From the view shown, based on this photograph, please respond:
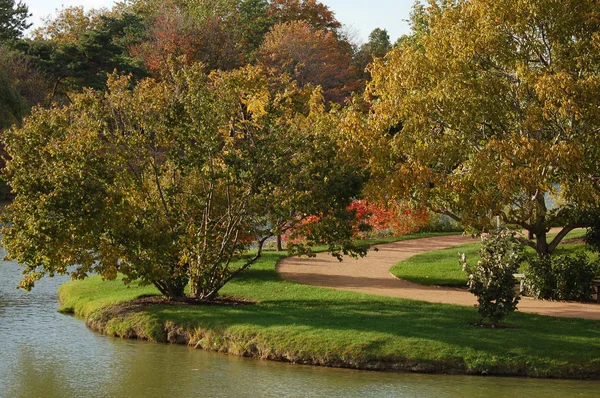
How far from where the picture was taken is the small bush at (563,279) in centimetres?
1897

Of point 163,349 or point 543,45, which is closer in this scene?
point 163,349

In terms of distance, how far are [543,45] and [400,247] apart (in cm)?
1073

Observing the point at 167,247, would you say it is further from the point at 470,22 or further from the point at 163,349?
the point at 470,22

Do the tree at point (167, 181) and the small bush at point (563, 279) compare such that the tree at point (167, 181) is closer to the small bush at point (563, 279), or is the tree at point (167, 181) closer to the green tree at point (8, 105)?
the small bush at point (563, 279)

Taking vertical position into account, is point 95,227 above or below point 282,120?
below

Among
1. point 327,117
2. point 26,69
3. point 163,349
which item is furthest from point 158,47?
point 163,349

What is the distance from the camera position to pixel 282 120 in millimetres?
18641

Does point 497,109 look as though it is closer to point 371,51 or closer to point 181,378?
point 181,378

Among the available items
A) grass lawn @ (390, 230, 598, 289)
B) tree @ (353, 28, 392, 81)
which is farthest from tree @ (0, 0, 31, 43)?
grass lawn @ (390, 230, 598, 289)

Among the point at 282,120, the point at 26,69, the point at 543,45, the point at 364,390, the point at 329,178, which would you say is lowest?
the point at 364,390

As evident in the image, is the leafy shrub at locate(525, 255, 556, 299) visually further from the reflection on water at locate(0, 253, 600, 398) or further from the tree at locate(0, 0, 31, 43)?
the tree at locate(0, 0, 31, 43)

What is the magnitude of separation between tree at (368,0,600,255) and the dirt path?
6.41ft

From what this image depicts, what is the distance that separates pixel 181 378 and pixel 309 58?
4613 centimetres

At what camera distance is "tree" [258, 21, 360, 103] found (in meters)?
56.8
